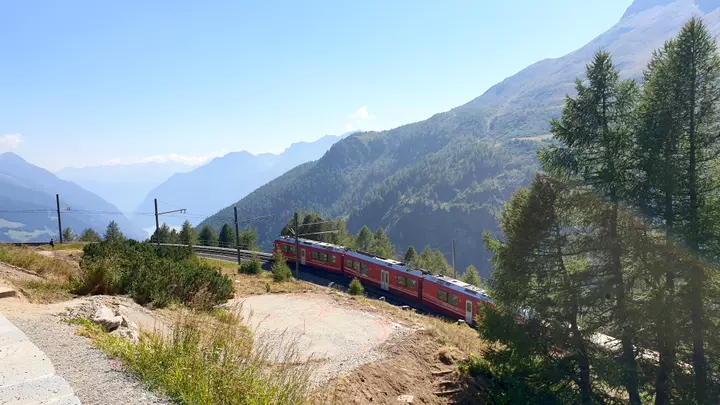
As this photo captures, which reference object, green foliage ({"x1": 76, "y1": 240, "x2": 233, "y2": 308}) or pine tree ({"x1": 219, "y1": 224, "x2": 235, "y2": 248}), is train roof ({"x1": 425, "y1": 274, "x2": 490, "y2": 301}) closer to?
green foliage ({"x1": 76, "y1": 240, "x2": 233, "y2": 308})

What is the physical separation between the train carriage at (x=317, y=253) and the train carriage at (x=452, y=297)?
10.1 m

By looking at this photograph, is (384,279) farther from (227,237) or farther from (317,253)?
(227,237)

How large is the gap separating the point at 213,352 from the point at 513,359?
8819mm

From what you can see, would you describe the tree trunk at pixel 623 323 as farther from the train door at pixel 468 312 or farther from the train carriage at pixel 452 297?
the train door at pixel 468 312

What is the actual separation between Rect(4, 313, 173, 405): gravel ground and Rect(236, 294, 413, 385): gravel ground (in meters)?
2.82

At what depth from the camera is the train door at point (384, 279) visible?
93.2 ft

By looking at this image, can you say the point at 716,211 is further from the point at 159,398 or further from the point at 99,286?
the point at 99,286

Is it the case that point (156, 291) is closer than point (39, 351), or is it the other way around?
point (39, 351)

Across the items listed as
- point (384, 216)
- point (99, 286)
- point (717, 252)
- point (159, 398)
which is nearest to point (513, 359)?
point (717, 252)

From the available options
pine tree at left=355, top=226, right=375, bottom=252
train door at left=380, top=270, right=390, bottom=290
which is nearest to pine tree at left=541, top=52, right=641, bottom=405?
train door at left=380, top=270, right=390, bottom=290

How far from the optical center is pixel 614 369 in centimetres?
983

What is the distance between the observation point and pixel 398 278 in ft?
90.5

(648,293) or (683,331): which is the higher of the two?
(648,293)

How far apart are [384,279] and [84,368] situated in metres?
24.8
